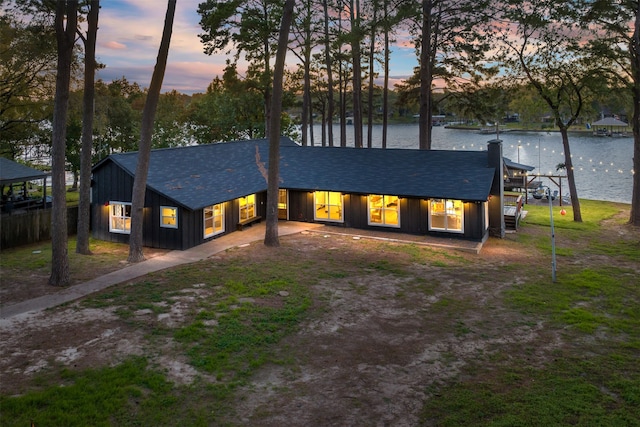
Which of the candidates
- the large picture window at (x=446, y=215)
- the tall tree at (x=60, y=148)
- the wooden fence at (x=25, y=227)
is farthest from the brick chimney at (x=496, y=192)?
the wooden fence at (x=25, y=227)

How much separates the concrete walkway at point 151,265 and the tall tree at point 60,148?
82 cm

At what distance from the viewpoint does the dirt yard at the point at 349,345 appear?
7.96 metres

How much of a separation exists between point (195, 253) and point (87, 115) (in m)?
6.37

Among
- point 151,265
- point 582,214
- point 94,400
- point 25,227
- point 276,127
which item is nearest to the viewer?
point 94,400

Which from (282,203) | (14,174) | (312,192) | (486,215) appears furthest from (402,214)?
(14,174)

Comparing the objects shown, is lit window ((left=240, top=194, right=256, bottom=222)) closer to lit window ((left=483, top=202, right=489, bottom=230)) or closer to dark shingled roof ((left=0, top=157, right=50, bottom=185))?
dark shingled roof ((left=0, top=157, right=50, bottom=185))

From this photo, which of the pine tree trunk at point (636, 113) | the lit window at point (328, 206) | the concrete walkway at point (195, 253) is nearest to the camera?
the concrete walkway at point (195, 253)

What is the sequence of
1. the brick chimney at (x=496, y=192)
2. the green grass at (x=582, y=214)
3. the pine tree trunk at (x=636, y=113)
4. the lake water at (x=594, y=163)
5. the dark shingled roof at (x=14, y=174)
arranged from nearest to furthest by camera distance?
the dark shingled roof at (x=14, y=174), the brick chimney at (x=496, y=192), the pine tree trunk at (x=636, y=113), the green grass at (x=582, y=214), the lake water at (x=594, y=163)

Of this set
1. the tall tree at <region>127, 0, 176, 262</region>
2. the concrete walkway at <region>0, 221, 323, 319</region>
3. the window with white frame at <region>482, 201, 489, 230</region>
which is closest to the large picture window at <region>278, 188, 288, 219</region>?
the concrete walkway at <region>0, 221, 323, 319</region>

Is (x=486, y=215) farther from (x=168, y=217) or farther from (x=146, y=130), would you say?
(x=146, y=130)

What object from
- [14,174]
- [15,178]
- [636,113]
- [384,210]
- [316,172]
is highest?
[636,113]

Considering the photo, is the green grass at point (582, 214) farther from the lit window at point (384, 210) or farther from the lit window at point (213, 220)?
the lit window at point (213, 220)

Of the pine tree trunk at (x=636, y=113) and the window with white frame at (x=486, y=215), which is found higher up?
the pine tree trunk at (x=636, y=113)

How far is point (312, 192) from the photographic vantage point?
24.1m
